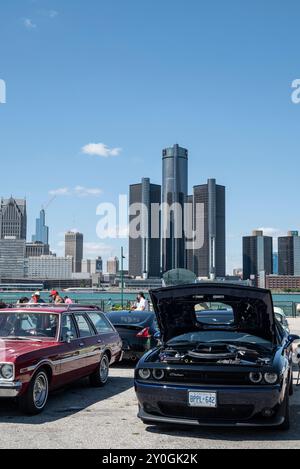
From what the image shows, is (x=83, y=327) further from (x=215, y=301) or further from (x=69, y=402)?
(x=215, y=301)

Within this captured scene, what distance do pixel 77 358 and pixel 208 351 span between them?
2708mm

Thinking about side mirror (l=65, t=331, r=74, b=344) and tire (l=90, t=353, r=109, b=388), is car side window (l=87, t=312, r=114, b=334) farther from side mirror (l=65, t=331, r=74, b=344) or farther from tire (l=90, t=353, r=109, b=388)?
side mirror (l=65, t=331, r=74, b=344)

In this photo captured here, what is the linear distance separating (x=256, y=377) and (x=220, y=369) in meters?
0.41

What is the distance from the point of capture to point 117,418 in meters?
7.07

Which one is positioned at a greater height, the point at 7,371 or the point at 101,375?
the point at 7,371

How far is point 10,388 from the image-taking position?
679cm

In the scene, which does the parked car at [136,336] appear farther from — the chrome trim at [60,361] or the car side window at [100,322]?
the chrome trim at [60,361]

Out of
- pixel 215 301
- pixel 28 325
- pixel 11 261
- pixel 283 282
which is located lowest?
pixel 283 282

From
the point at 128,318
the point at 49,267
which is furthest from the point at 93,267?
the point at 128,318

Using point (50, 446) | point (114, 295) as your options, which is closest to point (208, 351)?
point (50, 446)

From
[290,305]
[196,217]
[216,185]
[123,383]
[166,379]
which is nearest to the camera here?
[166,379]

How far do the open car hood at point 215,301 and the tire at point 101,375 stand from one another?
2.23 metres

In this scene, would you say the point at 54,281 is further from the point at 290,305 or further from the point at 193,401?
the point at 193,401

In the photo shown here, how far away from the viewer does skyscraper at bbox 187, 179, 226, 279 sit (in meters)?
176
